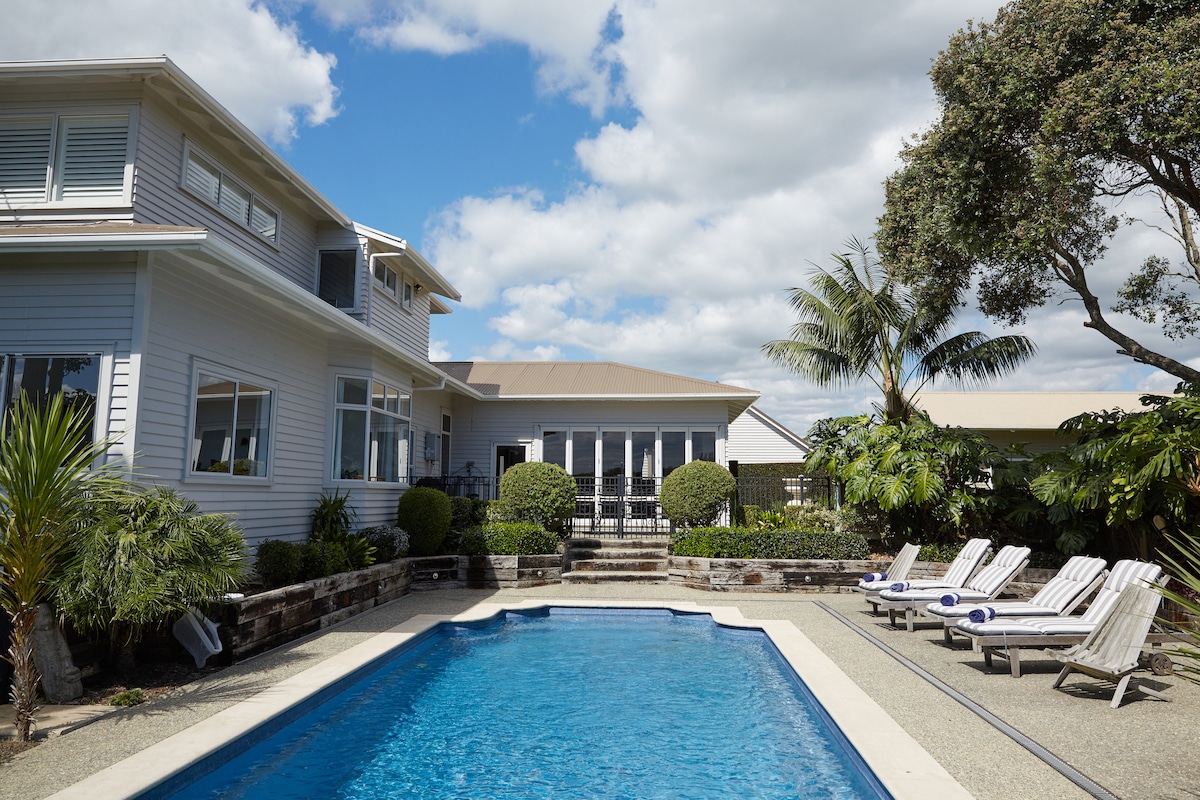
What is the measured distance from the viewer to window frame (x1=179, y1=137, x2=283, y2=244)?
10.4 m

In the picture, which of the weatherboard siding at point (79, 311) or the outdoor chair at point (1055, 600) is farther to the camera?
the outdoor chair at point (1055, 600)

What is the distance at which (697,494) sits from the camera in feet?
52.0

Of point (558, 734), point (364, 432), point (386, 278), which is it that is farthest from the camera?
point (386, 278)

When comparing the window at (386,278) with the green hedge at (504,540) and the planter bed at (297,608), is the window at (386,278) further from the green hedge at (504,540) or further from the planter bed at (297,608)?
the planter bed at (297,608)

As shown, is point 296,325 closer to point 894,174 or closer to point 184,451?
point 184,451

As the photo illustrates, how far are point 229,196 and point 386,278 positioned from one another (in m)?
4.55

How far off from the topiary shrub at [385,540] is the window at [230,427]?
257 centimetres

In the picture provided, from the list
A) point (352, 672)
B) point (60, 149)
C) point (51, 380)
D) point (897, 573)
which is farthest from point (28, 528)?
→ point (897, 573)

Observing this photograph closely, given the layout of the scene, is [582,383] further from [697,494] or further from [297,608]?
[297,608]

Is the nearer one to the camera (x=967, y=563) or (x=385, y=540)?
(x=967, y=563)

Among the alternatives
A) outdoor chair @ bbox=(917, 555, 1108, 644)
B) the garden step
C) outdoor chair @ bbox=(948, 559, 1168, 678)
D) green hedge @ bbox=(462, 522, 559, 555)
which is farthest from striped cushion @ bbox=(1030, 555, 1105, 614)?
green hedge @ bbox=(462, 522, 559, 555)

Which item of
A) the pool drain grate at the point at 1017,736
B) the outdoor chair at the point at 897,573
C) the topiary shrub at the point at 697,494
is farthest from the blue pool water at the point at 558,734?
the topiary shrub at the point at 697,494

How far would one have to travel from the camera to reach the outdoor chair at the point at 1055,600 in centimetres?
840

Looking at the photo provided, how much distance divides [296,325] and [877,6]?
9.35 m
